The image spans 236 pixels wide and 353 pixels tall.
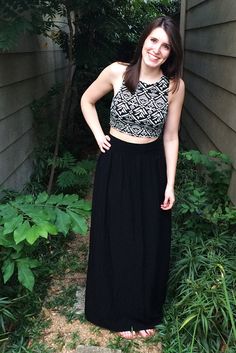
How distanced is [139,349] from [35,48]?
11.4ft

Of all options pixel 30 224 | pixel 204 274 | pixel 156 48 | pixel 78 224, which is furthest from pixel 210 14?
pixel 30 224

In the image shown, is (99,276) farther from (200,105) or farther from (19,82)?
(200,105)

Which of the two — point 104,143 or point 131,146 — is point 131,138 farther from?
point 104,143

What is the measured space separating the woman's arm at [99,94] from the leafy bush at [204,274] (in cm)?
80

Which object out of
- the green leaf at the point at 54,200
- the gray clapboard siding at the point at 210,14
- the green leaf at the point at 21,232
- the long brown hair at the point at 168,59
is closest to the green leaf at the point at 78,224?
the green leaf at the point at 54,200

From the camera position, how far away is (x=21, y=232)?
1906mm

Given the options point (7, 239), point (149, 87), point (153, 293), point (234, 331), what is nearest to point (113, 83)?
point (149, 87)

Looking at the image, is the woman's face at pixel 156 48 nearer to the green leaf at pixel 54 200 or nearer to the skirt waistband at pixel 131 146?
the skirt waistband at pixel 131 146

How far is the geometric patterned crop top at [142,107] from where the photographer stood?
2.14 m

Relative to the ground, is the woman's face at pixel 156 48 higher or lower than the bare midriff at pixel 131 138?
higher

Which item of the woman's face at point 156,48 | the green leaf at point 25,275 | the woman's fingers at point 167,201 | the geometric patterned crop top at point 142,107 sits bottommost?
the green leaf at point 25,275

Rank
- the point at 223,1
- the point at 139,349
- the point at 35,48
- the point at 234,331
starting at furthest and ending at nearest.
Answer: the point at 35,48 < the point at 223,1 < the point at 139,349 < the point at 234,331

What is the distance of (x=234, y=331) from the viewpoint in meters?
2.03

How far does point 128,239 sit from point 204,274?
545 millimetres
